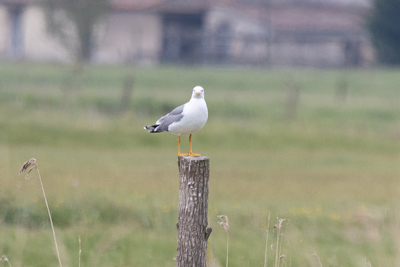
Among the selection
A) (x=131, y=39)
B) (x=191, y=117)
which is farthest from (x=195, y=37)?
(x=191, y=117)

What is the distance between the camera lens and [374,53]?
202 ft

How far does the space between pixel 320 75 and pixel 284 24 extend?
1628cm

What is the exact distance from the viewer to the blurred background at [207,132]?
11273 mm

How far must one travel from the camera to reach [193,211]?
566 cm

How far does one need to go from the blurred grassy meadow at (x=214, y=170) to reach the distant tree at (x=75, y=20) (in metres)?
8.38

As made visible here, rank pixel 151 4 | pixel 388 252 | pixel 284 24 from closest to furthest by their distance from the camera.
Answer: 1. pixel 388 252
2. pixel 151 4
3. pixel 284 24

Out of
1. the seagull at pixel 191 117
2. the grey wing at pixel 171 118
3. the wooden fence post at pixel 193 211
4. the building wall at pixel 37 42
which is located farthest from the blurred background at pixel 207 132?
the grey wing at pixel 171 118

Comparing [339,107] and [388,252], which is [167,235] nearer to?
[388,252]

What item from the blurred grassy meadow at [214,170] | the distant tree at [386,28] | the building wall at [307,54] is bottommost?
the blurred grassy meadow at [214,170]

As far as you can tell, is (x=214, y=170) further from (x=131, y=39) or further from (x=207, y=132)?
(x=131, y=39)

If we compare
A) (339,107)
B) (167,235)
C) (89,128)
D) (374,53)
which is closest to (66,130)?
(89,128)

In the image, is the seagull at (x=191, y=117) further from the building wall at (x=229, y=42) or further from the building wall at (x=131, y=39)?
the building wall at (x=229, y=42)

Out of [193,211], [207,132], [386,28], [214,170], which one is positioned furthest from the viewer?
[386,28]

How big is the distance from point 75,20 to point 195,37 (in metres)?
14.3
